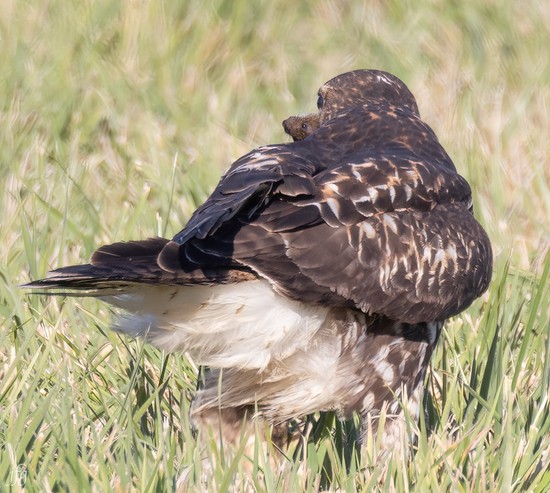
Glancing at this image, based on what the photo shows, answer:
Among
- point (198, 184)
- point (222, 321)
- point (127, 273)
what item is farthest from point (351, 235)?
point (198, 184)

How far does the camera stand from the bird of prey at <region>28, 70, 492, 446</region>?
12.9 feet

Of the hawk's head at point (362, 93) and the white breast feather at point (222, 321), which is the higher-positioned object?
the hawk's head at point (362, 93)

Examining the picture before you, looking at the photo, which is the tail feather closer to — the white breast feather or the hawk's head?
the white breast feather

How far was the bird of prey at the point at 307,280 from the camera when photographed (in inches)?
154

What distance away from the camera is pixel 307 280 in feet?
13.1

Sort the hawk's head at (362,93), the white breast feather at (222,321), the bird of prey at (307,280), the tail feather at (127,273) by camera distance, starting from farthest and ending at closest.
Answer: the hawk's head at (362,93) < the white breast feather at (222,321) < the bird of prey at (307,280) < the tail feather at (127,273)

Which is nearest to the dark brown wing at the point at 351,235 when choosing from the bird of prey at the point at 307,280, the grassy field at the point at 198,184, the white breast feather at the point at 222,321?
the bird of prey at the point at 307,280

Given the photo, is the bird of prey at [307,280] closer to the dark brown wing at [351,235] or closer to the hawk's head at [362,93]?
the dark brown wing at [351,235]

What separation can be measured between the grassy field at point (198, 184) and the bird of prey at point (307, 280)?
0.20 m

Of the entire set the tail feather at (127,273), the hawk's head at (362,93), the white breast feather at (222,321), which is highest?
the hawk's head at (362,93)

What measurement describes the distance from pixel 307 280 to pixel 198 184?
101 inches

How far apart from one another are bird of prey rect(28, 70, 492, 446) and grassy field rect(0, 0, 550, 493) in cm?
20

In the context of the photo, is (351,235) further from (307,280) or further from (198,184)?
(198,184)

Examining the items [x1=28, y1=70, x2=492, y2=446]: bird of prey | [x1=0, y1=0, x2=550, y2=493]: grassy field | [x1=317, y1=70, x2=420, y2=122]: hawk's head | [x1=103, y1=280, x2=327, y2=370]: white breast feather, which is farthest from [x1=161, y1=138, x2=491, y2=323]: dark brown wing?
[x1=317, y1=70, x2=420, y2=122]: hawk's head
